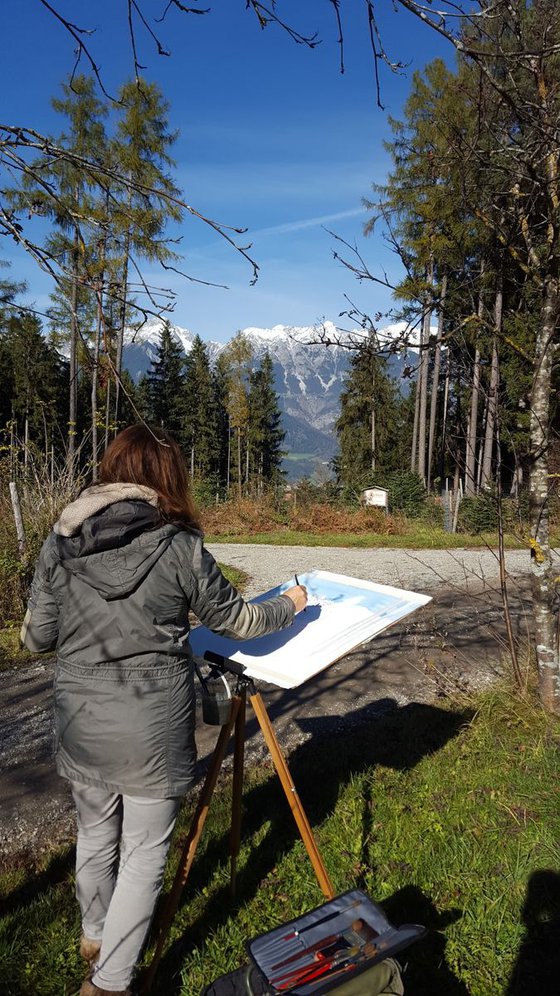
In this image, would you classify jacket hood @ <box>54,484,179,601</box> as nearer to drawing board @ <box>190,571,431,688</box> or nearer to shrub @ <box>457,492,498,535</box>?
drawing board @ <box>190,571,431,688</box>

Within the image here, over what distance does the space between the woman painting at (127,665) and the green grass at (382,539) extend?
12014 mm

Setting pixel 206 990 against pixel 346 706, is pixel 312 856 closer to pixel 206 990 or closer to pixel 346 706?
pixel 206 990

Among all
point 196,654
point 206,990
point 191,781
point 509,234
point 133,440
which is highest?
point 509,234

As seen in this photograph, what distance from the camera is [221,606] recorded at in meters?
1.96

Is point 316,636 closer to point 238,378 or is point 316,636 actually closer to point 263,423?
point 238,378

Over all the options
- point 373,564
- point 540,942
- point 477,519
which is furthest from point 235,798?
point 477,519

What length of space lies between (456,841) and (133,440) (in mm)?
2325

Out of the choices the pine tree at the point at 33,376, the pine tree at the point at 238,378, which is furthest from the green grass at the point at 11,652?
the pine tree at the point at 238,378

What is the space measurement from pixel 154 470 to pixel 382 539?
13165mm

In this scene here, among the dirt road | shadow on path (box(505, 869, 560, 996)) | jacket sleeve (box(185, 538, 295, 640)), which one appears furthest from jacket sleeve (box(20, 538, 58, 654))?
shadow on path (box(505, 869, 560, 996))

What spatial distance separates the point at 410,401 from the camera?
44.3m

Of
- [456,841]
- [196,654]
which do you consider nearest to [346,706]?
[456,841]

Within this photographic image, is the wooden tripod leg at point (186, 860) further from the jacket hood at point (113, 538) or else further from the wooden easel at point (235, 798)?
the jacket hood at point (113, 538)

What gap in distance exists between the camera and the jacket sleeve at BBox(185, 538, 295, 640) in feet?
6.17
